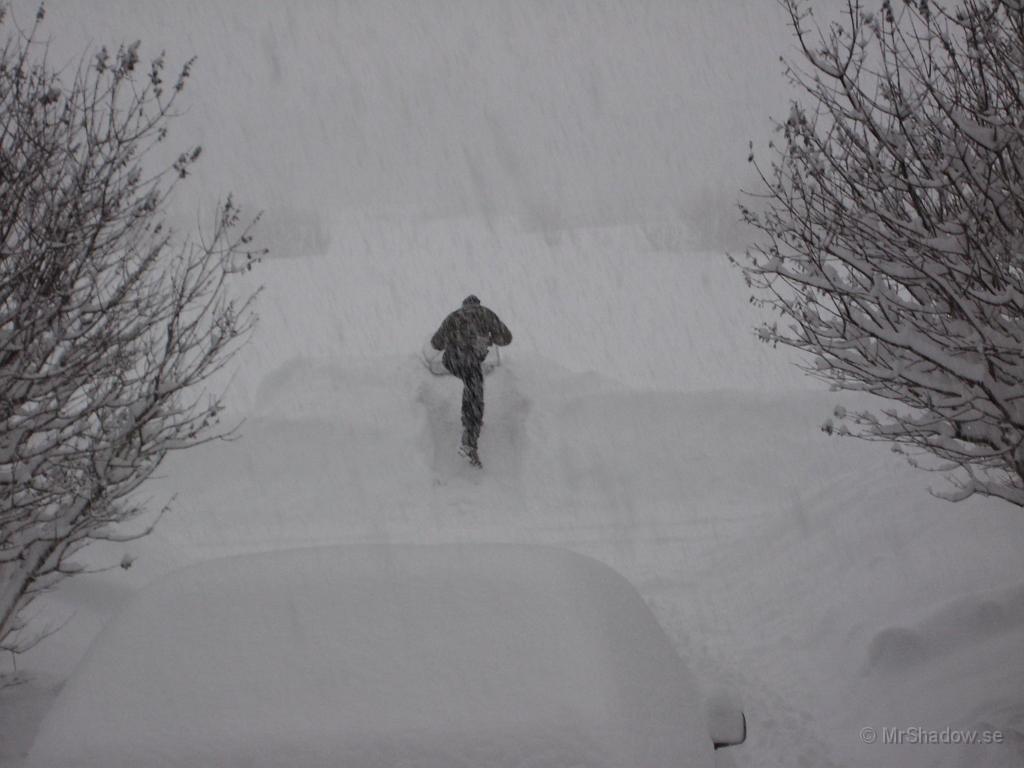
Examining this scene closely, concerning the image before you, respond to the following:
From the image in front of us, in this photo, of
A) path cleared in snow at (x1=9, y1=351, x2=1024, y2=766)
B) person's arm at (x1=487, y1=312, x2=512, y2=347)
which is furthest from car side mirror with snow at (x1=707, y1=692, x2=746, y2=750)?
person's arm at (x1=487, y1=312, x2=512, y2=347)

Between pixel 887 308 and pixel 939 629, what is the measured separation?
85.0 inches

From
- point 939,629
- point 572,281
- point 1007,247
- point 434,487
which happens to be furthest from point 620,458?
point 572,281

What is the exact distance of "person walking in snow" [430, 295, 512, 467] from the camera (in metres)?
7.72

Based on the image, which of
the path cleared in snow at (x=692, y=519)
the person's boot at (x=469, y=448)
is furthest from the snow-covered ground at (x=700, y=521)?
the person's boot at (x=469, y=448)

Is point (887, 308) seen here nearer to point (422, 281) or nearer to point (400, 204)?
point (422, 281)

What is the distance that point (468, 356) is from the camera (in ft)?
25.3

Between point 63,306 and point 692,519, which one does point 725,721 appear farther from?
point 692,519

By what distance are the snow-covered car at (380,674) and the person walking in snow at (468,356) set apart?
5.34 meters

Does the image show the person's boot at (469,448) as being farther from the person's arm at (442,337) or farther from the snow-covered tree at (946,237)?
the snow-covered tree at (946,237)

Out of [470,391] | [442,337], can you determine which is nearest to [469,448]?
[470,391]

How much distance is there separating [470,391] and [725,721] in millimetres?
5728

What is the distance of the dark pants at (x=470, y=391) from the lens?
7723mm

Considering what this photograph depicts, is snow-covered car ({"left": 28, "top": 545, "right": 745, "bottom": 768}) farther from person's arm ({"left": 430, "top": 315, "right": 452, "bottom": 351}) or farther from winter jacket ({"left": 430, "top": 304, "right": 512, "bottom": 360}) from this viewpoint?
person's arm ({"left": 430, "top": 315, "right": 452, "bottom": 351})

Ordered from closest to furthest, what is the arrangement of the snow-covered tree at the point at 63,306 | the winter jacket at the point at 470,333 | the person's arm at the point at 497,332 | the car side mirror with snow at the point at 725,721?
the car side mirror with snow at the point at 725,721 → the snow-covered tree at the point at 63,306 → the winter jacket at the point at 470,333 → the person's arm at the point at 497,332
